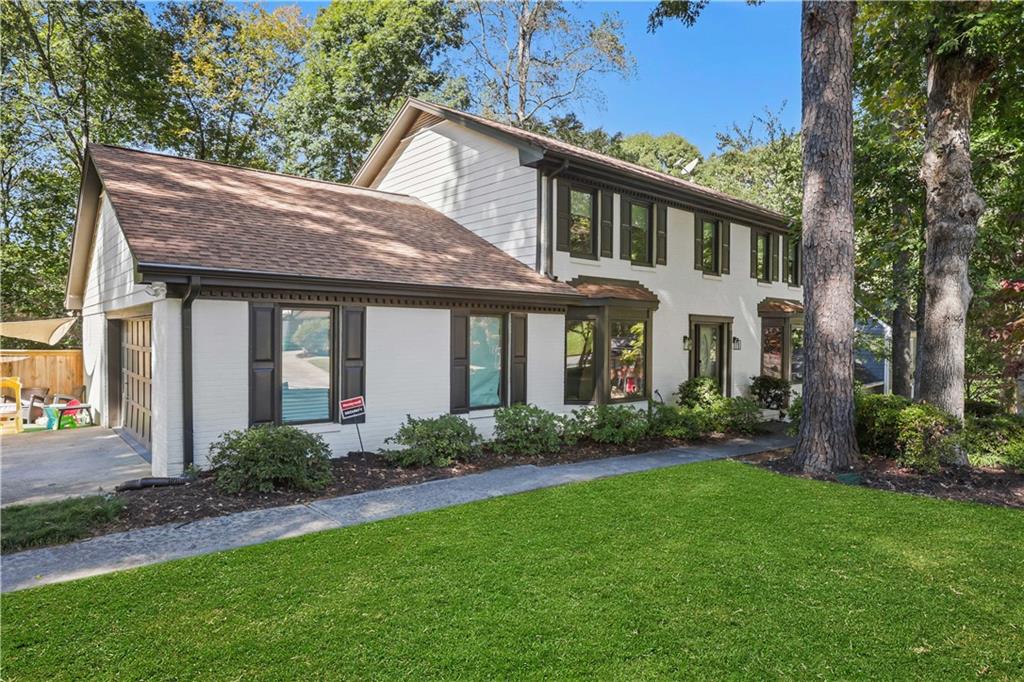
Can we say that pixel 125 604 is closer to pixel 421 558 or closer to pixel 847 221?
pixel 421 558

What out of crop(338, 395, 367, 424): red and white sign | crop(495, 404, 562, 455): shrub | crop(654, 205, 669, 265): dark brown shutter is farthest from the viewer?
crop(654, 205, 669, 265): dark brown shutter

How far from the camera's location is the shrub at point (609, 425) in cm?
1052

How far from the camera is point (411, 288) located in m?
9.10

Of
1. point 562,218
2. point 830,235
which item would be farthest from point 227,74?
point 830,235

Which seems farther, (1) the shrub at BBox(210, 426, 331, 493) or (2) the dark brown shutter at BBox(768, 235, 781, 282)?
(2) the dark brown shutter at BBox(768, 235, 781, 282)

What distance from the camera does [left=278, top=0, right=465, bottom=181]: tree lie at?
2241 centimetres

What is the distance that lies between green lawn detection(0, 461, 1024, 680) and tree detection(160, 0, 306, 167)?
73.7 feet

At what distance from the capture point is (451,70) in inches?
948

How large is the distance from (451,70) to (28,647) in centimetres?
2432

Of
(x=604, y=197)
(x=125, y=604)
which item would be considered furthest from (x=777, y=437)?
(x=125, y=604)

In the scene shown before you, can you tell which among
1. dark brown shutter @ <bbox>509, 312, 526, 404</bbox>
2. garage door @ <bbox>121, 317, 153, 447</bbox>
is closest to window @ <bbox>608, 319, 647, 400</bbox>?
dark brown shutter @ <bbox>509, 312, 526, 404</bbox>

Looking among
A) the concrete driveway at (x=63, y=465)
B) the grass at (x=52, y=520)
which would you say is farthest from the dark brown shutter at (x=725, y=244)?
the grass at (x=52, y=520)

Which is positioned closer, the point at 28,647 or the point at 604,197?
the point at 28,647

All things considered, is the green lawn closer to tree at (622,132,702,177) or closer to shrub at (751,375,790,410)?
shrub at (751,375,790,410)
